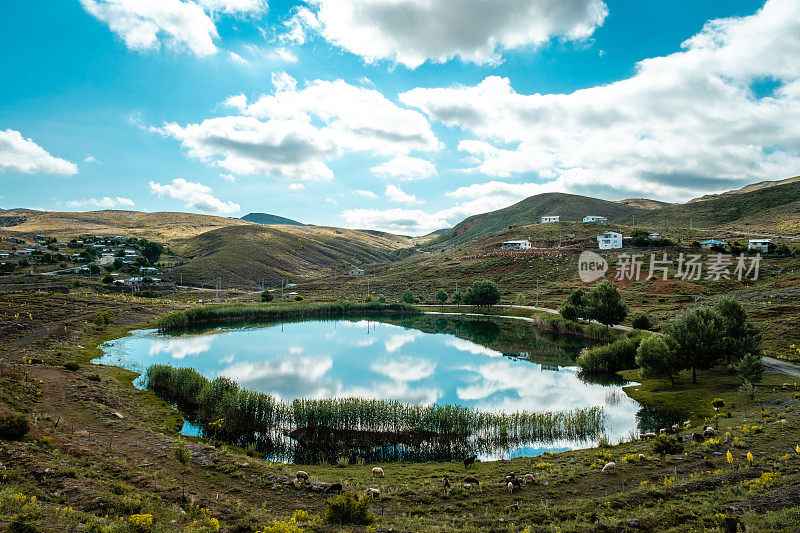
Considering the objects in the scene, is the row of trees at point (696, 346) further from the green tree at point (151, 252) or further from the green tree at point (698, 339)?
the green tree at point (151, 252)

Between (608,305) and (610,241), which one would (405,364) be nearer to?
(608,305)

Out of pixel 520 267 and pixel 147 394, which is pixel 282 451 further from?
pixel 520 267

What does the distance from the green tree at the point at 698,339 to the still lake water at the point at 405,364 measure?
23.8ft

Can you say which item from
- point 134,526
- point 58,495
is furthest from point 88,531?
point 58,495

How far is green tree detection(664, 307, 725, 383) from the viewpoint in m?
37.5

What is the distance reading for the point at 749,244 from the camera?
112250mm

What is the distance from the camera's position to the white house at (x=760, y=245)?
106m

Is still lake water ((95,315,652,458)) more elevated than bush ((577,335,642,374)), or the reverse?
bush ((577,335,642,374))

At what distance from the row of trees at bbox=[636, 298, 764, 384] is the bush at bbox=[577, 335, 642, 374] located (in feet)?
24.5

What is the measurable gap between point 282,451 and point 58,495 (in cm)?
1483

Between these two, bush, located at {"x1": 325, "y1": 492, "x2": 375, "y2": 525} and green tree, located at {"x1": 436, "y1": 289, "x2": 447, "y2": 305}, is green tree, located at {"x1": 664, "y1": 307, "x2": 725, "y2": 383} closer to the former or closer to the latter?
bush, located at {"x1": 325, "y1": 492, "x2": 375, "y2": 525}

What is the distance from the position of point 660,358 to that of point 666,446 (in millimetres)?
18960

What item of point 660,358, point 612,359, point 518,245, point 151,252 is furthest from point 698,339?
point 151,252

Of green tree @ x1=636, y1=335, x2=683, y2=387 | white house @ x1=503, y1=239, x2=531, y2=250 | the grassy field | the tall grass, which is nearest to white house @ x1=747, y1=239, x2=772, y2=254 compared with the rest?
white house @ x1=503, y1=239, x2=531, y2=250
